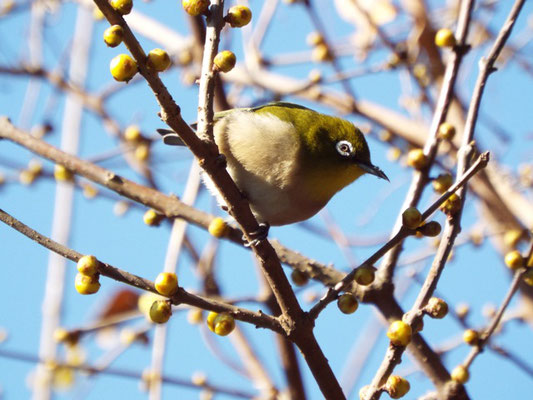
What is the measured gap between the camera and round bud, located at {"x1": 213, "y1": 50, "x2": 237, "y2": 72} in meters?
1.83

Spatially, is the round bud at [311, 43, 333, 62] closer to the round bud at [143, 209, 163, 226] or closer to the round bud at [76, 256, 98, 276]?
the round bud at [143, 209, 163, 226]

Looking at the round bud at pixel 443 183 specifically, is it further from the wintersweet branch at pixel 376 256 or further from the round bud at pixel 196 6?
the round bud at pixel 196 6

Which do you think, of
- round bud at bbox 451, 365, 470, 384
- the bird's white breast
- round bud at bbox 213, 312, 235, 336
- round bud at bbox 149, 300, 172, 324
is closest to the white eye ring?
the bird's white breast

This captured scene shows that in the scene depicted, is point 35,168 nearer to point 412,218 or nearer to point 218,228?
point 218,228

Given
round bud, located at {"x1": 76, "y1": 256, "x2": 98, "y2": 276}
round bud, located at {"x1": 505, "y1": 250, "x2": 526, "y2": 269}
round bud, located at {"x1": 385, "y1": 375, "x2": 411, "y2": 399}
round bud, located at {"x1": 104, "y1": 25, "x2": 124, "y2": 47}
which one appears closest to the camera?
round bud, located at {"x1": 104, "y1": 25, "x2": 124, "y2": 47}

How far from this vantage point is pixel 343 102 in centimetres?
452

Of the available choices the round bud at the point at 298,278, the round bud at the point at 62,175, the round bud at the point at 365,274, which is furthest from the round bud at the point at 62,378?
the round bud at the point at 365,274

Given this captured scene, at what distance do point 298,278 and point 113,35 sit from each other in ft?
5.00

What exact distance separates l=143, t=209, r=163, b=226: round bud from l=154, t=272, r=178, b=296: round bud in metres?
1.24

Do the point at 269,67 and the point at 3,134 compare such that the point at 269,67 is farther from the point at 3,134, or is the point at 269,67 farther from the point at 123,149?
the point at 3,134

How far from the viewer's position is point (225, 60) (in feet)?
6.04

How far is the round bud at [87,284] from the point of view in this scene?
1.76m

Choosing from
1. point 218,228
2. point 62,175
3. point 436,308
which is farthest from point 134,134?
point 436,308

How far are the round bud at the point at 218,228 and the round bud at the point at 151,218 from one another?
297 mm
